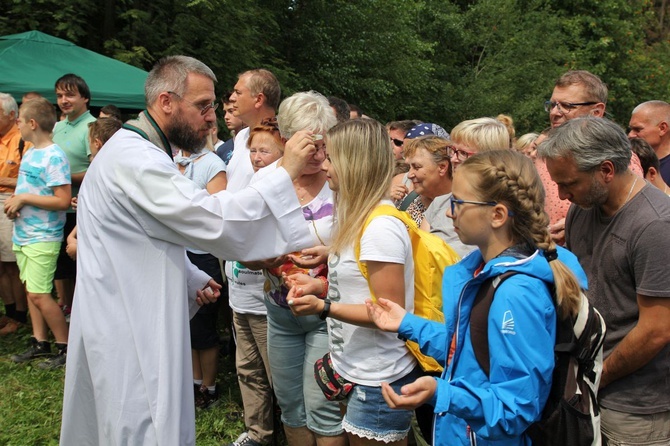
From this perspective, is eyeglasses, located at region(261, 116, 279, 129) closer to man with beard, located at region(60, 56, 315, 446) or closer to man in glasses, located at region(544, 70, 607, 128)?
man with beard, located at region(60, 56, 315, 446)

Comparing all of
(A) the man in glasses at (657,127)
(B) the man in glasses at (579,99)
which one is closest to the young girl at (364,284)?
(B) the man in glasses at (579,99)

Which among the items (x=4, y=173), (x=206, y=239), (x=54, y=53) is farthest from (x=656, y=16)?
(x=206, y=239)

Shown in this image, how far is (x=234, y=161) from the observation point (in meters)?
4.69

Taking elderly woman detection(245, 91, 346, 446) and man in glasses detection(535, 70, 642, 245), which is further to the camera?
man in glasses detection(535, 70, 642, 245)

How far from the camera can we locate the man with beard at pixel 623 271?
2543mm

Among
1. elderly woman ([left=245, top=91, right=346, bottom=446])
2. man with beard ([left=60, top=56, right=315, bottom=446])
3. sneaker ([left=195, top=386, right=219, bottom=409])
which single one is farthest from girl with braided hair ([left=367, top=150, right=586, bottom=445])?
sneaker ([left=195, top=386, right=219, bottom=409])

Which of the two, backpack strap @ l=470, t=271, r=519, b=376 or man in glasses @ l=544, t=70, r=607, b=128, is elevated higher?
man in glasses @ l=544, t=70, r=607, b=128

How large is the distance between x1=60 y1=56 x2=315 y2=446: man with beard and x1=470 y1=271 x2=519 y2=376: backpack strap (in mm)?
984

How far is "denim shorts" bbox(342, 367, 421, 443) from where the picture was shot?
2900mm

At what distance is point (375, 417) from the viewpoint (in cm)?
290

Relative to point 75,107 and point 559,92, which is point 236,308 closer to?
point 559,92

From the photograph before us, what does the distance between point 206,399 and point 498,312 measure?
361cm

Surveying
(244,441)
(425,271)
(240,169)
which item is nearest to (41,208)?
→ (240,169)

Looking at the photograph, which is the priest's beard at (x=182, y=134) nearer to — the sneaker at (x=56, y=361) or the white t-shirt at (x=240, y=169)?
the white t-shirt at (x=240, y=169)
